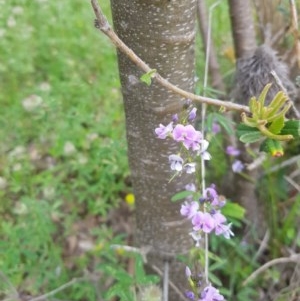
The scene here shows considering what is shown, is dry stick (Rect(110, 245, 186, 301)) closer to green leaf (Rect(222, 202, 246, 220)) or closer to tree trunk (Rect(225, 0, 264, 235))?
green leaf (Rect(222, 202, 246, 220))

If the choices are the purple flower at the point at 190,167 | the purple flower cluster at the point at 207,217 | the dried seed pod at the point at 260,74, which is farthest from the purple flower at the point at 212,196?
→ the dried seed pod at the point at 260,74

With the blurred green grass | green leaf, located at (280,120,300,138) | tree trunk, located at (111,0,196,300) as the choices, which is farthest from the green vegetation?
green leaf, located at (280,120,300,138)

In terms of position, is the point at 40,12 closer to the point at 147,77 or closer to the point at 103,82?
the point at 103,82

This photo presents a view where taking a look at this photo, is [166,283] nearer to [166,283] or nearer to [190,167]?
[166,283]

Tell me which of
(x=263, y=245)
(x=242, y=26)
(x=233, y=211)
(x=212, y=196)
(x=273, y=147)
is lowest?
(x=263, y=245)

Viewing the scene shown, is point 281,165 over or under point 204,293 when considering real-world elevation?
over

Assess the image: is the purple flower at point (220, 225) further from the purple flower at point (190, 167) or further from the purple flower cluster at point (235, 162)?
the purple flower cluster at point (235, 162)

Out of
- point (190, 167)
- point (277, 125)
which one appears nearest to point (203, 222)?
point (190, 167)
